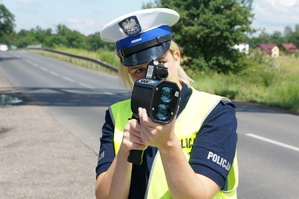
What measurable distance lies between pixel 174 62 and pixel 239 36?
814 inches

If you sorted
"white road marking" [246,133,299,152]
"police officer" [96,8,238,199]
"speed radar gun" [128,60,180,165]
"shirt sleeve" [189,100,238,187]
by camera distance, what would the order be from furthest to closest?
"white road marking" [246,133,299,152] < "shirt sleeve" [189,100,238,187] < "police officer" [96,8,238,199] < "speed radar gun" [128,60,180,165]

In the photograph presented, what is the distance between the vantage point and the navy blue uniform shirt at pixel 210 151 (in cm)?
143

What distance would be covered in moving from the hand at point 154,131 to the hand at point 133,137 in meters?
0.03

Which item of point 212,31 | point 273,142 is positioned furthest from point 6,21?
point 273,142

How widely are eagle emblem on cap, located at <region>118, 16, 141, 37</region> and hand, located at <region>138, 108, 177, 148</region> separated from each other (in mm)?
507

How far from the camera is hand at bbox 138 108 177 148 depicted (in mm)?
1173

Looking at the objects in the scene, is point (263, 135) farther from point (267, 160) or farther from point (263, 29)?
point (263, 29)

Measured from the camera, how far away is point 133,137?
1291mm

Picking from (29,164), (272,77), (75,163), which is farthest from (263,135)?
(272,77)

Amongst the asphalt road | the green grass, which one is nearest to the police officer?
the asphalt road

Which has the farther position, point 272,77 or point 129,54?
point 272,77

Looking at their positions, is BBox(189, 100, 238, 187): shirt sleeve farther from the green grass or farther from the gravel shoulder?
the green grass

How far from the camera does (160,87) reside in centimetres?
120

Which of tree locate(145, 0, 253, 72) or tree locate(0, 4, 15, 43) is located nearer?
tree locate(145, 0, 253, 72)
